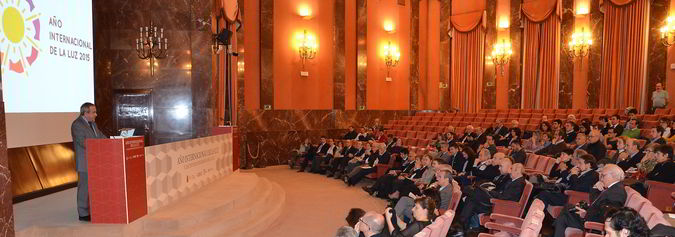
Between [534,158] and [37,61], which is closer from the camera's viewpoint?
[37,61]

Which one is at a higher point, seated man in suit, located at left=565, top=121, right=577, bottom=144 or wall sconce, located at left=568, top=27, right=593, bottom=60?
wall sconce, located at left=568, top=27, right=593, bottom=60

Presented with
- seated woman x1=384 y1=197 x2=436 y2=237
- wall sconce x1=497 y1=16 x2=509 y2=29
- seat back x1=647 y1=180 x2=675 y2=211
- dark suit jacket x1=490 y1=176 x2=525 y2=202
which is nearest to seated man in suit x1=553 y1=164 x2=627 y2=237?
dark suit jacket x1=490 y1=176 x2=525 y2=202

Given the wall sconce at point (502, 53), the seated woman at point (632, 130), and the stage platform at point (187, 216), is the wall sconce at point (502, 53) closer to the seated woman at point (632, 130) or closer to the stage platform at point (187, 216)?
the seated woman at point (632, 130)

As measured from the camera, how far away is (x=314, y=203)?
7410mm

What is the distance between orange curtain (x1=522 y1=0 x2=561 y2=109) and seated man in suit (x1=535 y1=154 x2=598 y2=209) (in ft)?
30.9

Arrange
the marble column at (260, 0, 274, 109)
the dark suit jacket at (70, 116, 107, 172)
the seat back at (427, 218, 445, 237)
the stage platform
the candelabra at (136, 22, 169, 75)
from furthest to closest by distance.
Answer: the marble column at (260, 0, 274, 109), the candelabra at (136, 22, 169, 75), the dark suit jacket at (70, 116, 107, 172), the stage platform, the seat back at (427, 218, 445, 237)

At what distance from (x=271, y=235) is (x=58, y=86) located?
3.22 m

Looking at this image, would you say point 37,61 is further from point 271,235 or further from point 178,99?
point 178,99

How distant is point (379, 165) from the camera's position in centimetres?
897

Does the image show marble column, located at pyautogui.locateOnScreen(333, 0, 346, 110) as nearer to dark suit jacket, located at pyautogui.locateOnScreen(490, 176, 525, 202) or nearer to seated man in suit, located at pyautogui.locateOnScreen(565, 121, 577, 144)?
seated man in suit, located at pyautogui.locateOnScreen(565, 121, 577, 144)

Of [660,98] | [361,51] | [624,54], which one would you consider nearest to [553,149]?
[660,98]

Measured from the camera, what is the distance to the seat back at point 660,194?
4.89m

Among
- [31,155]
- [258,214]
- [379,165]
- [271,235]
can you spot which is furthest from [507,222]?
[31,155]

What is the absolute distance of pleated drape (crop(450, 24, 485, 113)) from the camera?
15.7 m
